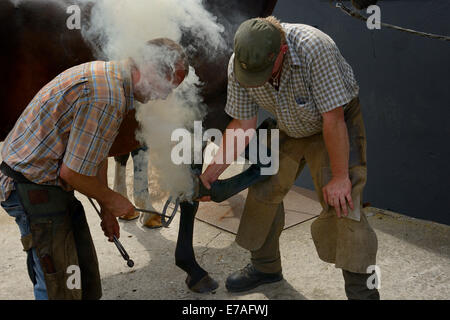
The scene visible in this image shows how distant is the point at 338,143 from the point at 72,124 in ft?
3.88

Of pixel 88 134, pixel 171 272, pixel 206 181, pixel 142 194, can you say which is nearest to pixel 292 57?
pixel 206 181

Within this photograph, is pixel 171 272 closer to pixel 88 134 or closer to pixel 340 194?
pixel 340 194

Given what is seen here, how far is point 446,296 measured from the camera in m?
2.75

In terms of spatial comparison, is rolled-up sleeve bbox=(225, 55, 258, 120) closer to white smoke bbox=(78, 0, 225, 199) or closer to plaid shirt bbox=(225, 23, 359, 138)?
plaid shirt bbox=(225, 23, 359, 138)

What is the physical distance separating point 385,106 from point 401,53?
42cm

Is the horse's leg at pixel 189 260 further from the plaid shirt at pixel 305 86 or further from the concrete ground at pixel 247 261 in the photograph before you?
the plaid shirt at pixel 305 86

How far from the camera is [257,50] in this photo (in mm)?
2197

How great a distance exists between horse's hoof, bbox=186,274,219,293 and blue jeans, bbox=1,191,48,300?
102cm

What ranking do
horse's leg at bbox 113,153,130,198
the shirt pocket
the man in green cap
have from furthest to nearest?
1. horse's leg at bbox 113,153,130,198
2. the shirt pocket
3. the man in green cap

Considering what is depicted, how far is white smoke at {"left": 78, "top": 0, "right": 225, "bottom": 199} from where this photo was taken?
251cm

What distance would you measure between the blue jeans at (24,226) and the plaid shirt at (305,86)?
1180 mm

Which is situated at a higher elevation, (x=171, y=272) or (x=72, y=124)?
(x=72, y=124)

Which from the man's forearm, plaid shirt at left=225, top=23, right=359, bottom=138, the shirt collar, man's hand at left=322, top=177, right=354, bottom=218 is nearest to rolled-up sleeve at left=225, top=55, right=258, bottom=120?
plaid shirt at left=225, top=23, right=359, bottom=138

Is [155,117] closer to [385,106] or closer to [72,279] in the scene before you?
[72,279]
